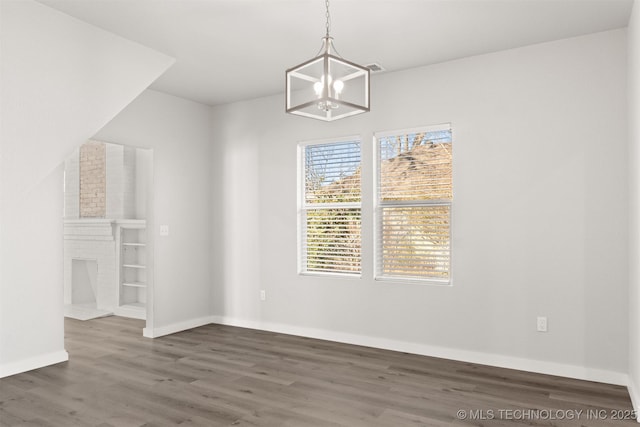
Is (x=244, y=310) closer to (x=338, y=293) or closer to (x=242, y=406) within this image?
(x=338, y=293)

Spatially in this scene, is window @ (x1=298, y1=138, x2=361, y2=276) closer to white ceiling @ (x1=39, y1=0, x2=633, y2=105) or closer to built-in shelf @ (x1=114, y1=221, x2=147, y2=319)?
white ceiling @ (x1=39, y1=0, x2=633, y2=105)

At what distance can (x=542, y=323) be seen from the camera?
3.74 metres

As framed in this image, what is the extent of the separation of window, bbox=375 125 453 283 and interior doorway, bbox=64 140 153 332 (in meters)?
3.38

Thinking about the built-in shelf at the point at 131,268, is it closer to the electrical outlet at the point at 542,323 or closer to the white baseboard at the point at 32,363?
the white baseboard at the point at 32,363

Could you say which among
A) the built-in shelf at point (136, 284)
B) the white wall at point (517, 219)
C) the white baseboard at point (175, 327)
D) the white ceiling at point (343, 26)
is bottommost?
the white baseboard at point (175, 327)

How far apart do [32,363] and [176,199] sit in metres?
2.23

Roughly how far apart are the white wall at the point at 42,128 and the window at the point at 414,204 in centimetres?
234

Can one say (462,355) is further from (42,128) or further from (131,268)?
(131,268)

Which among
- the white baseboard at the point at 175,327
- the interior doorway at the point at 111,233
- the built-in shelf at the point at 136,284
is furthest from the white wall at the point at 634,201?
the built-in shelf at the point at 136,284

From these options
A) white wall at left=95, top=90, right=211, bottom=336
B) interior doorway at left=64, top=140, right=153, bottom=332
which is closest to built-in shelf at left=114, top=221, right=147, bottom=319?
interior doorway at left=64, top=140, right=153, bottom=332

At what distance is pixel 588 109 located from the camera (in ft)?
11.8

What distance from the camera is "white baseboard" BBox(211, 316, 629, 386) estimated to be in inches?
139

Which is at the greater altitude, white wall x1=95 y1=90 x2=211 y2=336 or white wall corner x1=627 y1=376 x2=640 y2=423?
white wall x1=95 y1=90 x2=211 y2=336

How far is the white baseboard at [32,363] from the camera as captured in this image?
12.1 ft
